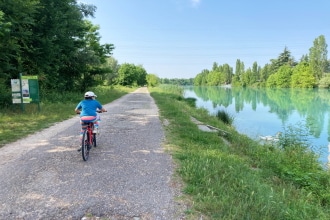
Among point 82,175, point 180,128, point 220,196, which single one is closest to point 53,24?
point 180,128

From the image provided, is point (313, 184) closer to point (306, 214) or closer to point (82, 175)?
point (306, 214)

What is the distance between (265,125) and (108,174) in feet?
42.7

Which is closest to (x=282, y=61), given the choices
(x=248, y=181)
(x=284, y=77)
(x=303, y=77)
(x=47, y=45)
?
(x=284, y=77)

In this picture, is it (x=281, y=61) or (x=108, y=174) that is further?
(x=281, y=61)

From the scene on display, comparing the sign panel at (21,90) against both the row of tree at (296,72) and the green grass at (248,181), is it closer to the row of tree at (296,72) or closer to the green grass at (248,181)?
the green grass at (248,181)

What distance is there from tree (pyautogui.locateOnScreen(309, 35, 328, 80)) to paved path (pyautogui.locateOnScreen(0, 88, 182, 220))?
74299 mm

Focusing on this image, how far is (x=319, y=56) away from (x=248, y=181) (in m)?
78.3

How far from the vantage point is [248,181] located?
14.3 ft

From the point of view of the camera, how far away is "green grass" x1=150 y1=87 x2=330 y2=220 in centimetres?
339

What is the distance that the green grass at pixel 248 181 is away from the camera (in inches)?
133

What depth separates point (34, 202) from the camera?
11.4 ft

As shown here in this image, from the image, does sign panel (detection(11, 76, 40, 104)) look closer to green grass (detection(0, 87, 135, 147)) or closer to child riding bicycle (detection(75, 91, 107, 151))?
green grass (detection(0, 87, 135, 147))

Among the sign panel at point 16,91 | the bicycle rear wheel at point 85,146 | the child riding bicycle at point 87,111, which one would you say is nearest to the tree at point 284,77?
the sign panel at point 16,91

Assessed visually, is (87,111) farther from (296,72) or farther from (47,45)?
(296,72)
